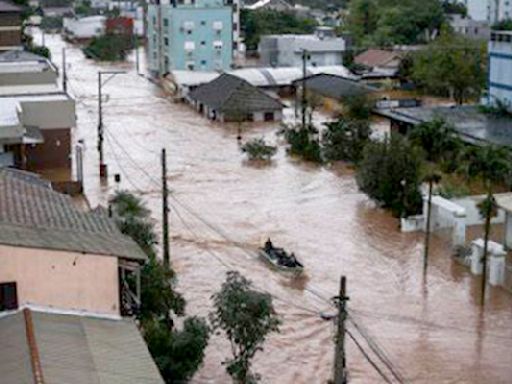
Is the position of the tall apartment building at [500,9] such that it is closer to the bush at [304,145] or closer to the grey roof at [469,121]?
the grey roof at [469,121]

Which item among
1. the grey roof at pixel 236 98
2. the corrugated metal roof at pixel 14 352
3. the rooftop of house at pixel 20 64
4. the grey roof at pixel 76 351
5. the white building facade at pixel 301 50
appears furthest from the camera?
the white building facade at pixel 301 50

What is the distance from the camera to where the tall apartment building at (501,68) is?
41.5m

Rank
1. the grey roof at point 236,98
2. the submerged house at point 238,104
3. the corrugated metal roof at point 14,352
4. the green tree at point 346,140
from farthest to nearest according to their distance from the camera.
→ 1. the grey roof at point 236,98
2. the submerged house at point 238,104
3. the green tree at point 346,140
4. the corrugated metal roof at point 14,352

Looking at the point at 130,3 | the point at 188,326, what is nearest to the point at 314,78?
the point at 188,326

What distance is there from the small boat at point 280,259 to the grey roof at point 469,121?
37.0ft

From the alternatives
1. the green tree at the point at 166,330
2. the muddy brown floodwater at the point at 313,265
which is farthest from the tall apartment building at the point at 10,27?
the green tree at the point at 166,330

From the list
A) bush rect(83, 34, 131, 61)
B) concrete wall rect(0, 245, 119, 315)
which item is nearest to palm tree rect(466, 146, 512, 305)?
concrete wall rect(0, 245, 119, 315)

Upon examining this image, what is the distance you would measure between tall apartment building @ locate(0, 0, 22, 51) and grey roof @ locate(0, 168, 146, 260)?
144ft

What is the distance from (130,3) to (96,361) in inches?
4747

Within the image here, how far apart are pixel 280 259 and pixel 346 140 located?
45.3ft

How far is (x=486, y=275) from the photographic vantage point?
2280 centimetres

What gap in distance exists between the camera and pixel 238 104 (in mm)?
47594

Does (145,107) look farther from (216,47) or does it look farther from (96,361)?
(96,361)

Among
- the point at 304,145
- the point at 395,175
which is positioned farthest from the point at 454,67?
the point at 395,175
